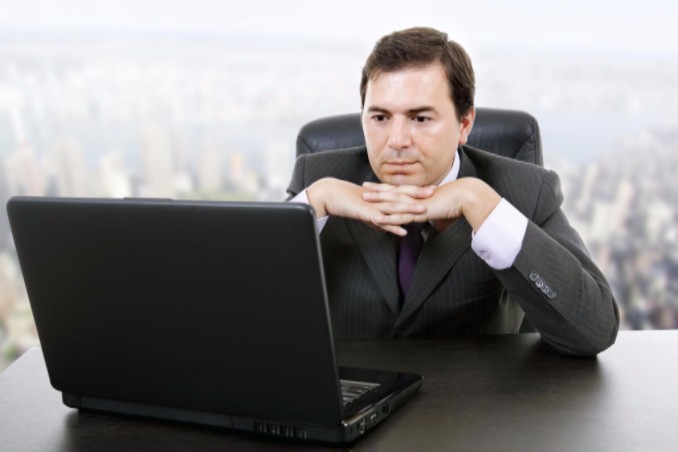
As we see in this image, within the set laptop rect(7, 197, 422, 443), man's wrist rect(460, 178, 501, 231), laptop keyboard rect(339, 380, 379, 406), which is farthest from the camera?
man's wrist rect(460, 178, 501, 231)

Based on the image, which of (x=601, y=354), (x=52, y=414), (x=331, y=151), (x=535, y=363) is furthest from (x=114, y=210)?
(x=331, y=151)

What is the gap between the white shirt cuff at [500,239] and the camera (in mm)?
Answer: 1665

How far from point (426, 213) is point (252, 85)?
163 centimetres

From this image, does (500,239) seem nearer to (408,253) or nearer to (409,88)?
(408,253)

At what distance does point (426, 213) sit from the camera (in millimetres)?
1769

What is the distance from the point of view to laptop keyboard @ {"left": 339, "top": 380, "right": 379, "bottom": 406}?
129 centimetres

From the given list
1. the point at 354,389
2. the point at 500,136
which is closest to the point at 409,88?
the point at 500,136

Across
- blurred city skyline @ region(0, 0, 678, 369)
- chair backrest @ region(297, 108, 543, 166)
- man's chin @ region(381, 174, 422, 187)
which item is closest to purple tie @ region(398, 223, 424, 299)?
man's chin @ region(381, 174, 422, 187)

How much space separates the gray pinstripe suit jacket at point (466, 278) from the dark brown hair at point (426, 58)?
0.56 ft

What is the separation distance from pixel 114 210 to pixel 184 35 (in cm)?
210

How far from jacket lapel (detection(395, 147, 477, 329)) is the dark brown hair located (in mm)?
305

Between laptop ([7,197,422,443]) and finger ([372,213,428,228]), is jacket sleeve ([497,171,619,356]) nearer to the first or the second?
finger ([372,213,428,228])

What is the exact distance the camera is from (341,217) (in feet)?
6.59

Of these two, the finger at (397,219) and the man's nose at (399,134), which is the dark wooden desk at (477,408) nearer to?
the finger at (397,219)
